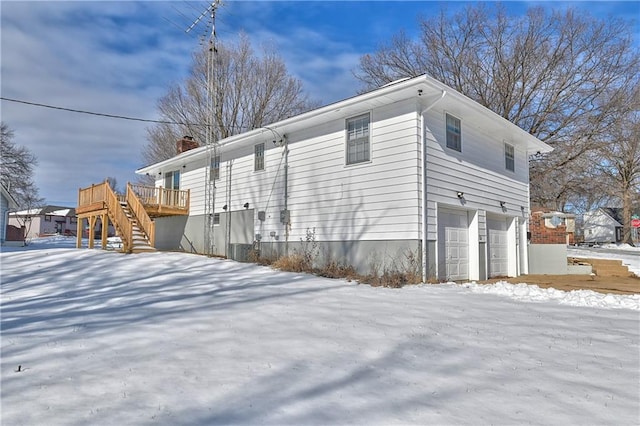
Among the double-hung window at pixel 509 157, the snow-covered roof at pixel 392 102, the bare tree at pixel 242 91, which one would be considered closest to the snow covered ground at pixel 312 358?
the snow-covered roof at pixel 392 102

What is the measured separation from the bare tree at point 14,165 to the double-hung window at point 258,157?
25670 millimetres

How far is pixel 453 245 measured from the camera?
1104 cm

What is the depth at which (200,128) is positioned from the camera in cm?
2581

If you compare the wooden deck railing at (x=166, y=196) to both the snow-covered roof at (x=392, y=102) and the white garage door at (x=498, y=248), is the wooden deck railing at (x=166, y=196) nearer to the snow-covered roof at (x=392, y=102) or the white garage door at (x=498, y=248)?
the snow-covered roof at (x=392, y=102)

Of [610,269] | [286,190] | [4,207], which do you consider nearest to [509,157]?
[610,269]

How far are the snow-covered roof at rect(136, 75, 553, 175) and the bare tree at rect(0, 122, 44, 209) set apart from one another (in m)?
24.4

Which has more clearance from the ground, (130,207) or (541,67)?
(541,67)

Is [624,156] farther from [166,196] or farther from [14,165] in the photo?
[14,165]

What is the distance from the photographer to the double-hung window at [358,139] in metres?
10.8

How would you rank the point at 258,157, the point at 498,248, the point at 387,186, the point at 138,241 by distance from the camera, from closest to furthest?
the point at 387,186 → the point at 498,248 → the point at 258,157 → the point at 138,241

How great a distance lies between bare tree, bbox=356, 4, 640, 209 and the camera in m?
20.2

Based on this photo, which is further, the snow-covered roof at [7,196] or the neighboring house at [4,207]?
the neighboring house at [4,207]

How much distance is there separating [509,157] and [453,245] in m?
5.16

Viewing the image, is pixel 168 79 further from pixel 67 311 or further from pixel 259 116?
pixel 67 311
